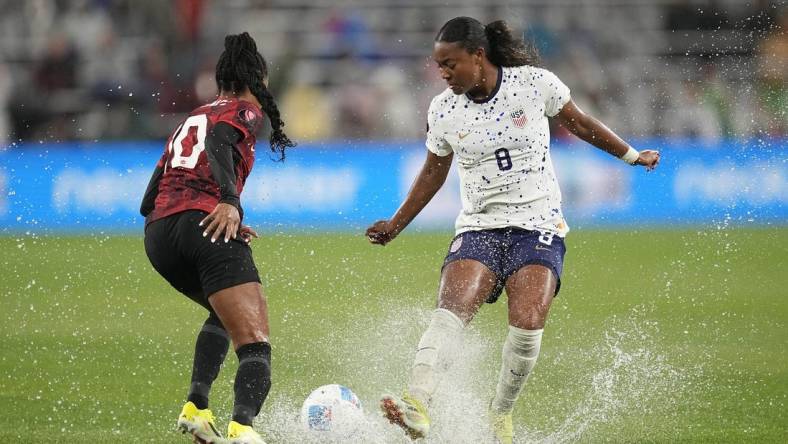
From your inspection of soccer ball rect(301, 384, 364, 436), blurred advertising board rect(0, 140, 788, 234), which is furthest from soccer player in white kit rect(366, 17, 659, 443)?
blurred advertising board rect(0, 140, 788, 234)

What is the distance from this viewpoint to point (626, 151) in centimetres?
659

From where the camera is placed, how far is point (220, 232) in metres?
5.56

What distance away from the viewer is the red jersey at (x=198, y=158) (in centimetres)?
576

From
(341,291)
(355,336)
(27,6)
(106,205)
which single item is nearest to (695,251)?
(341,291)

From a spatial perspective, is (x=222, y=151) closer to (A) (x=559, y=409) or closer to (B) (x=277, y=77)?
(A) (x=559, y=409)

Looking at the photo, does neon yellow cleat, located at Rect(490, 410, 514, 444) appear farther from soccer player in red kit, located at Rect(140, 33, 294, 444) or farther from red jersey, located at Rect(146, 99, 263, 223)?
red jersey, located at Rect(146, 99, 263, 223)

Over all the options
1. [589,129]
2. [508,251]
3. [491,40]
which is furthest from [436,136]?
[589,129]

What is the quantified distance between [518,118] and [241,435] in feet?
6.93

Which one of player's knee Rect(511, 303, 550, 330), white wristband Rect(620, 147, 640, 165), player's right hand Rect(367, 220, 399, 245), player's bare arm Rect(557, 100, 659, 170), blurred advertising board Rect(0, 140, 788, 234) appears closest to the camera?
player's knee Rect(511, 303, 550, 330)

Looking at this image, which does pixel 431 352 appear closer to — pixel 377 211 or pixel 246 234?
pixel 246 234

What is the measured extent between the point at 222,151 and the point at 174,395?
247 cm

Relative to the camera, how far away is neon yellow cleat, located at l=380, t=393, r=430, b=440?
5.30 metres

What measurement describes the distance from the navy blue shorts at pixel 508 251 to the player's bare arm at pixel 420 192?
14.8 inches

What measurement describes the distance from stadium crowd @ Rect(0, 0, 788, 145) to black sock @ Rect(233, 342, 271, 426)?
13.0 metres
